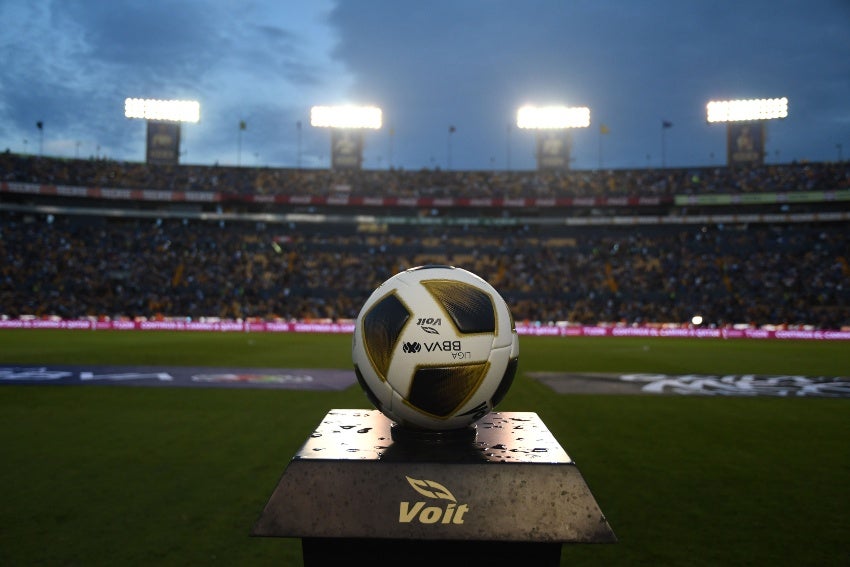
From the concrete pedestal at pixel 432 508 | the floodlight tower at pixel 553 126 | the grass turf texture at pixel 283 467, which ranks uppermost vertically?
the floodlight tower at pixel 553 126

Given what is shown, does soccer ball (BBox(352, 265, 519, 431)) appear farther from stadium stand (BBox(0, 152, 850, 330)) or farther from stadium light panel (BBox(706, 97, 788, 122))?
stadium light panel (BBox(706, 97, 788, 122))

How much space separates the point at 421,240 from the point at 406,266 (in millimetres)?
6456

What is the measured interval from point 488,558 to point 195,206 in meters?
54.7

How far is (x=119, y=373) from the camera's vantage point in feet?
44.1

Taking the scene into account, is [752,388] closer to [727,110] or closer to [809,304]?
[809,304]

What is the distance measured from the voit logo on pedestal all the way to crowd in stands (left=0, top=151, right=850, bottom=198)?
169ft

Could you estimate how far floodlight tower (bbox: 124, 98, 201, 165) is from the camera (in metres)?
51.4

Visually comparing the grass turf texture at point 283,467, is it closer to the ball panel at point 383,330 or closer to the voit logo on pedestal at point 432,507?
the voit logo on pedestal at point 432,507

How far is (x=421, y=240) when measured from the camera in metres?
51.4

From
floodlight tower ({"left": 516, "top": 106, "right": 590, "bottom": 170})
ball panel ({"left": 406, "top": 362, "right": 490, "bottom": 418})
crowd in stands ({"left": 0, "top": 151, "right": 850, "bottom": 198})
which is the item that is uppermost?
floodlight tower ({"left": 516, "top": 106, "right": 590, "bottom": 170})

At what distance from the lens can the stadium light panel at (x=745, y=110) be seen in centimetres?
4909

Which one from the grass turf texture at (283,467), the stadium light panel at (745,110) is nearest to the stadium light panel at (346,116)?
the stadium light panel at (745,110)

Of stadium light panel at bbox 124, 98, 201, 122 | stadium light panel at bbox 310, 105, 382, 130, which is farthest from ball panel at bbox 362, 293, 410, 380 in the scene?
stadium light panel at bbox 124, 98, 201, 122

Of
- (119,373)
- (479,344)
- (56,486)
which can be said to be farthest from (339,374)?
(479,344)
